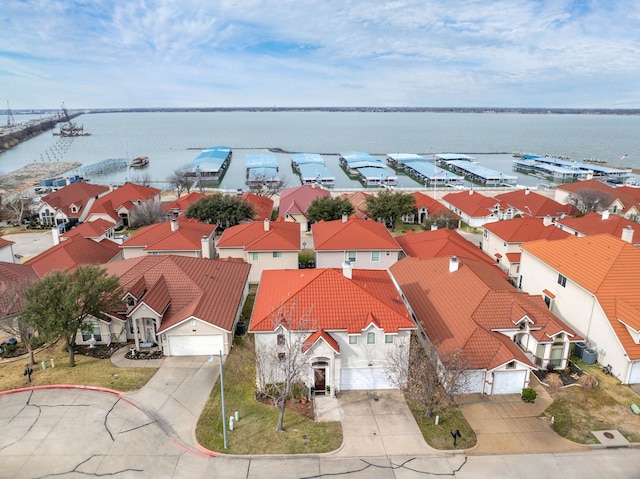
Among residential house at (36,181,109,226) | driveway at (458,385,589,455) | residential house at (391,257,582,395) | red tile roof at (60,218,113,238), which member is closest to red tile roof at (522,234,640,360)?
residential house at (391,257,582,395)

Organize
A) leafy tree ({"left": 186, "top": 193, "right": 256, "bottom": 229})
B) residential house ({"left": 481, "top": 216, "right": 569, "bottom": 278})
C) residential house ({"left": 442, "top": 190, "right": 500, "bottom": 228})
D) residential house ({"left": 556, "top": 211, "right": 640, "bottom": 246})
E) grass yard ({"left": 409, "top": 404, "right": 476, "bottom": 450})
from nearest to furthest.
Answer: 1. grass yard ({"left": 409, "top": 404, "right": 476, "bottom": 450})
2. residential house ({"left": 481, "top": 216, "right": 569, "bottom": 278})
3. residential house ({"left": 556, "top": 211, "right": 640, "bottom": 246})
4. leafy tree ({"left": 186, "top": 193, "right": 256, "bottom": 229})
5. residential house ({"left": 442, "top": 190, "right": 500, "bottom": 228})

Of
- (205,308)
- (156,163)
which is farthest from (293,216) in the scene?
(156,163)

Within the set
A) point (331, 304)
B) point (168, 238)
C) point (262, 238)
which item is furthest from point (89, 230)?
point (331, 304)

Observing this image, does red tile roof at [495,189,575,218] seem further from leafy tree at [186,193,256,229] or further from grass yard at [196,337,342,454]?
→ grass yard at [196,337,342,454]

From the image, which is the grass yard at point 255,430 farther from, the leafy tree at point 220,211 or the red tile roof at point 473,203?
the red tile roof at point 473,203

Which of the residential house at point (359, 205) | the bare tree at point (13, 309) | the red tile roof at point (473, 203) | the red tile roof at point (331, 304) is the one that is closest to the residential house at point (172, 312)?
the bare tree at point (13, 309)

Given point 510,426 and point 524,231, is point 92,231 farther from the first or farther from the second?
point 510,426

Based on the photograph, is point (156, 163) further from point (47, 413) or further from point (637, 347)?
Result: point (637, 347)
